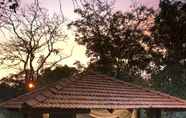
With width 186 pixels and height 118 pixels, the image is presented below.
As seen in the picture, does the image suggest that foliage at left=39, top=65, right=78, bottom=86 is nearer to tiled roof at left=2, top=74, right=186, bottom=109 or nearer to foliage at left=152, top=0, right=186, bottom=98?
foliage at left=152, top=0, right=186, bottom=98

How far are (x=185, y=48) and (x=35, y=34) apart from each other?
558 inches

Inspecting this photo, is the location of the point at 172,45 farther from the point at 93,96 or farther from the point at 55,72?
the point at 93,96

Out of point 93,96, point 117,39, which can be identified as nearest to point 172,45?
point 117,39

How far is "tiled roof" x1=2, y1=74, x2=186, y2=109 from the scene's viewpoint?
616 inches

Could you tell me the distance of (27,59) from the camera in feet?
137

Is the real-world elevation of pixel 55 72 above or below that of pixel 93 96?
above

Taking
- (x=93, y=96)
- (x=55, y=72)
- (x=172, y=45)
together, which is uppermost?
(x=172, y=45)

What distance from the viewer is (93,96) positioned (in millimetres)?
17484

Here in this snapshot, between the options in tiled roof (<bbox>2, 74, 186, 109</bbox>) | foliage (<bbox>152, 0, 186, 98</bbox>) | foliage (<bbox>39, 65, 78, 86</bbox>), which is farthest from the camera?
foliage (<bbox>39, 65, 78, 86</bbox>)

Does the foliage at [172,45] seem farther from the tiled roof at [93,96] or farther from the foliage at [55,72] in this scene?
the tiled roof at [93,96]

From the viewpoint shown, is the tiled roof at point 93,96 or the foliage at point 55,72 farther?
the foliage at point 55,72

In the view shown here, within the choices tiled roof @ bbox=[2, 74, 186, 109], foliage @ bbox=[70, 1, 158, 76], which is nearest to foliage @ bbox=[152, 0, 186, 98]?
foliage @ bbox=[70, 1, 158, 76]

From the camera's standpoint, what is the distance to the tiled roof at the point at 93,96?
616 inches

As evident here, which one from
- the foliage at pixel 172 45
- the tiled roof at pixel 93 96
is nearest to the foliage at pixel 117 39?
the foliage at pixel 172 45
